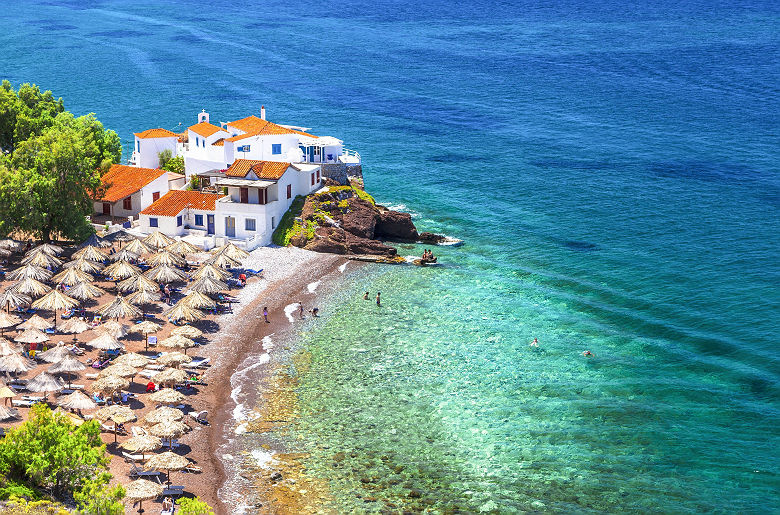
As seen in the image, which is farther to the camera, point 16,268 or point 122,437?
point 16,268

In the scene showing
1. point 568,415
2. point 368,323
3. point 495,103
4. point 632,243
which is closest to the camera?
point 568,415

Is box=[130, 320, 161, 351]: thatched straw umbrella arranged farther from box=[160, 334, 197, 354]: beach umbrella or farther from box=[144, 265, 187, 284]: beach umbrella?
box=[144, 265, 187, 284]: beach umbrella

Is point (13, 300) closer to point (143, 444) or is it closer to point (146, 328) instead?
point (146, 328)

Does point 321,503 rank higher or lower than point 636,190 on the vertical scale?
lower

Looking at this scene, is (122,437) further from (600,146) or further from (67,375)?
(600,146)

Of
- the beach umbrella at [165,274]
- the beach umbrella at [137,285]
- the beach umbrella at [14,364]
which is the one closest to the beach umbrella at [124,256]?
the beach umbrella at [165,274]

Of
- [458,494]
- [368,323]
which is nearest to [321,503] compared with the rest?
[458,494]

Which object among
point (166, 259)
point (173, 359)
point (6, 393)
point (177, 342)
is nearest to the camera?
point (6, 393)

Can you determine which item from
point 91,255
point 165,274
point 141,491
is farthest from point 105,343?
point 141,491
